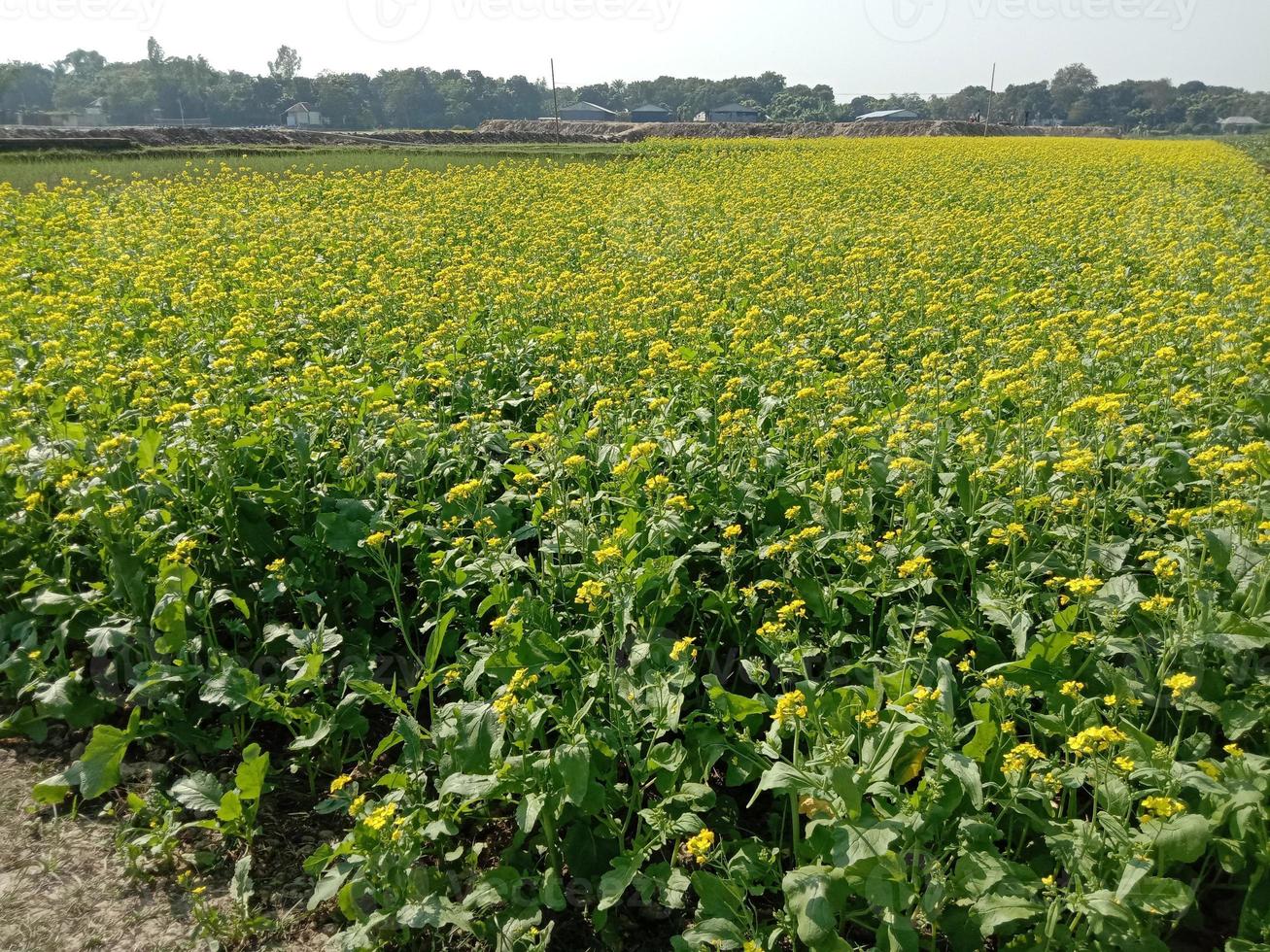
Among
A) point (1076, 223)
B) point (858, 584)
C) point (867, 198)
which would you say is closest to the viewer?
point (858, 584)

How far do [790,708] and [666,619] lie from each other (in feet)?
2.94

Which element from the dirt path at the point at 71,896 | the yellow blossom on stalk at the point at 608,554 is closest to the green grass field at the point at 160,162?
the dirt path at the point at 71,896

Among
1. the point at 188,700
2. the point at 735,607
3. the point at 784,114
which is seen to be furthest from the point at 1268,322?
the point at 784,114

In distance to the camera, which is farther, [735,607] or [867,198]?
[867,198]

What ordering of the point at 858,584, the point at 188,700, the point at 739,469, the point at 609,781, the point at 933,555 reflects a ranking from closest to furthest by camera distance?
1. the point at 609,781
2. the point at 858,584
3. the point at 188,700
4. the point at 933,555
5. the point at 739,469

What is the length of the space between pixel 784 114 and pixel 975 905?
350 ft

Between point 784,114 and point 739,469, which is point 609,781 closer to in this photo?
point 739,469

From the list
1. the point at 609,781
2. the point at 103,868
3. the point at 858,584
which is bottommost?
the point at 103,868

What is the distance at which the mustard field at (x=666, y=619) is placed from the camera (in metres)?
2.37

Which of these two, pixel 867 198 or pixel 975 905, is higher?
pixel 867 198

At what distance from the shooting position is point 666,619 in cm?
317

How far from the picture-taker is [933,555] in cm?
379

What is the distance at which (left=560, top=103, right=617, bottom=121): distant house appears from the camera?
101375 mm

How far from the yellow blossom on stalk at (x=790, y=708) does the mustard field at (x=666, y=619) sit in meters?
0.02
